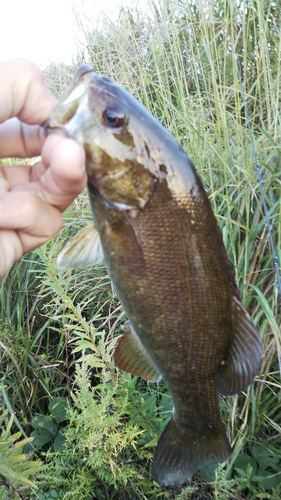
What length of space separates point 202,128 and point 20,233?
1.66 m

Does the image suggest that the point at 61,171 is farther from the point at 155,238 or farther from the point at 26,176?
the point at 26,176

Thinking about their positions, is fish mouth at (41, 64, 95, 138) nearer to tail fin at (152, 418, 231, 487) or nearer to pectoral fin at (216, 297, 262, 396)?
pectoral fin at (216, 297, 262, 396)

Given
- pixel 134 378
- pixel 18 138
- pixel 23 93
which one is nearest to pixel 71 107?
pixel 23 93

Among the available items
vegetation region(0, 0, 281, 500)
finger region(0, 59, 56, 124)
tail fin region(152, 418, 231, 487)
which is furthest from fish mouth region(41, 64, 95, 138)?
tail fin region(152, 418, 231, 487)

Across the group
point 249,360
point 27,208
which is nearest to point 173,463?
point 249,360

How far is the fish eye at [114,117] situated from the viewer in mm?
1078

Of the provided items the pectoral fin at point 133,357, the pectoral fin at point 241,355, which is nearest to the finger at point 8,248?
the pectoral fin at point 133,357

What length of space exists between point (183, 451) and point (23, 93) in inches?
44.6

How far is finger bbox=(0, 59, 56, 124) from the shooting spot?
1180mm

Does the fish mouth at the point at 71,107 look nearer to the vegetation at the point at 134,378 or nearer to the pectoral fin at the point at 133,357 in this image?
the pectoral fin at the point at 133,357

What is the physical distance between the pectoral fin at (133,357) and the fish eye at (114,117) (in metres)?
0.57

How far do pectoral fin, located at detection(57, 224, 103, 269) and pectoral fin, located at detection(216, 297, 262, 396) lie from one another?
0.39 m

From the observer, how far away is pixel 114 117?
1.08 metres

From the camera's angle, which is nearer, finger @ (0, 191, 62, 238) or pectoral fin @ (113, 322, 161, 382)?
finger @ (0, 191, 62, 238)
